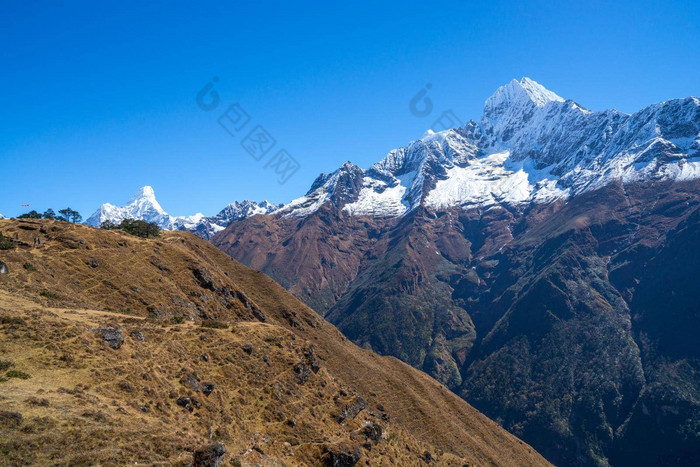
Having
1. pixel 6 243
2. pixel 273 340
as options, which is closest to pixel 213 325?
pixel 273 340

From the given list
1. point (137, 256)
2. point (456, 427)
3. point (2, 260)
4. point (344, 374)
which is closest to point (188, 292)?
point (137, 256)

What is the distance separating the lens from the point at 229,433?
47344 millimetres

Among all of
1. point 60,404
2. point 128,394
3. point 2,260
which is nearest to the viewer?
point 60,404

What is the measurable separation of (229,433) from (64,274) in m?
58.1

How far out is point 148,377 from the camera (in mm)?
46438

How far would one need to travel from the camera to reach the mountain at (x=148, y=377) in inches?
1359

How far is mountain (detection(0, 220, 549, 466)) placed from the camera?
3453 centimetres

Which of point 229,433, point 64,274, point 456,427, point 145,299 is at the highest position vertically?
point 64,274

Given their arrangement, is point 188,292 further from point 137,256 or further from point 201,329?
point 201,329

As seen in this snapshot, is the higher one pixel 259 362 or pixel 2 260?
pixel 2 260

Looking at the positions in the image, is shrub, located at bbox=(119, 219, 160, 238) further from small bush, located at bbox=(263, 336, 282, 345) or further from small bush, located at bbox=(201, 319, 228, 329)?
small bush, located at bbox=(263, 336, 282, 345)

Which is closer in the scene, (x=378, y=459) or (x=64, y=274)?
(x=378, y=459)

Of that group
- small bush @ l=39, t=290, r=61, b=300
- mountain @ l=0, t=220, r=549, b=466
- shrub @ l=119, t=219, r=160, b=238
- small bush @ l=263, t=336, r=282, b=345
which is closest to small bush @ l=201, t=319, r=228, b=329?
mountain @ l=0, t=220, r=549, b=466

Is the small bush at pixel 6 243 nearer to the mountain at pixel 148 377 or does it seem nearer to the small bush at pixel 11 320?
the mountain at pixel 148 377
